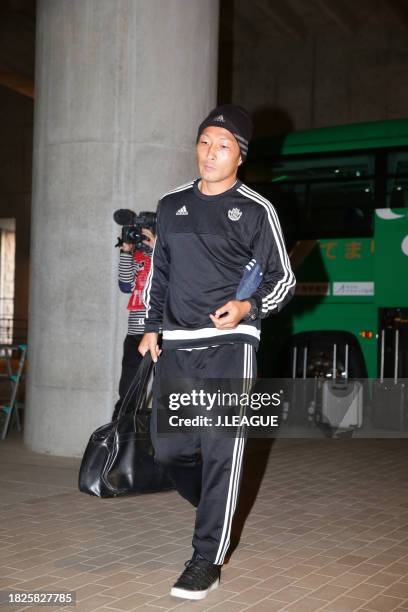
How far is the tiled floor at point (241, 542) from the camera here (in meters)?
→ 3.84

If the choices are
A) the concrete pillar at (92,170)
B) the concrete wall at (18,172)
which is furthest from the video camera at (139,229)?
the concrete wall at (18,172)

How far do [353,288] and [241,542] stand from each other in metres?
6.22

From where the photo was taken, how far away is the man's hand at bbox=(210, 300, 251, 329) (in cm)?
360

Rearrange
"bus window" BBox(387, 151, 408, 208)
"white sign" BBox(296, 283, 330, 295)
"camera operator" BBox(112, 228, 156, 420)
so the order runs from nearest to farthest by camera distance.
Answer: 1. "camera operator" BBox(112, 228, 156, 420)
2. "bus window" BBox(387, 151, 408, 208)
3. "white sign" BBox(296, 283, 330, 295)

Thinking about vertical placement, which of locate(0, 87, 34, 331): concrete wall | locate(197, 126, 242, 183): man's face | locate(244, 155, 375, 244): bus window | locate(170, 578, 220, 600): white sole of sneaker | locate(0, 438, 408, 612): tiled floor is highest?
locate(0, 87, 34, 331): concrete wall

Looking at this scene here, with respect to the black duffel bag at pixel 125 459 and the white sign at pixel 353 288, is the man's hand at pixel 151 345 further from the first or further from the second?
the white sign at pixel 353 288

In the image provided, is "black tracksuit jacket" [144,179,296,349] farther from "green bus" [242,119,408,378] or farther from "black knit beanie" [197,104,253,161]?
"green bus" [242,119,408,378]

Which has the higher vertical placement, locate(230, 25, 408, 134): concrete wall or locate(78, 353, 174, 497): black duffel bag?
locate(230, 25, 408, 134): concrete wall

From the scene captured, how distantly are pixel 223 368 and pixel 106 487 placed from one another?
0.85 metres

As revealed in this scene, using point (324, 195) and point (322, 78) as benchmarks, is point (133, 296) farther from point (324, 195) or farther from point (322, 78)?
point (322, 78)

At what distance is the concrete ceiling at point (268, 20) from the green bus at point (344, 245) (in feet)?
32.0

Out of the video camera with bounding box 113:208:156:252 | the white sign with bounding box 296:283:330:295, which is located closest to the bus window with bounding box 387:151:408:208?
→ the white sign with bounding box 296:283:330:295

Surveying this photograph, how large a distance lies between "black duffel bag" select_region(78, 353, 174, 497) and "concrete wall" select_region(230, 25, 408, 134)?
55.2 feet

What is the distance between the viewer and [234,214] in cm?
384
